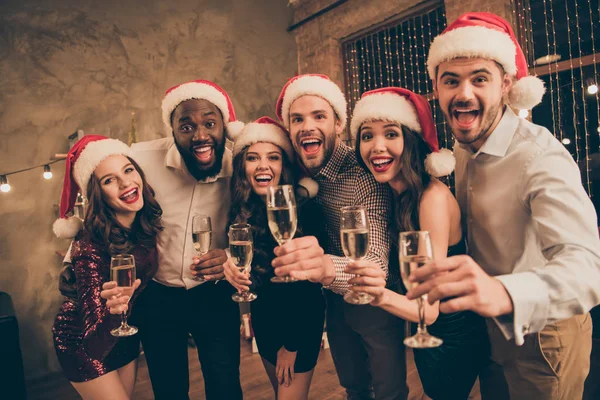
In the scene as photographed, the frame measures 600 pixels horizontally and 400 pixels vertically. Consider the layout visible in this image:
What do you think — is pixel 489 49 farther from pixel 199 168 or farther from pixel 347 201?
pixel 199 168

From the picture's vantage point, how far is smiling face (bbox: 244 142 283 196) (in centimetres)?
189

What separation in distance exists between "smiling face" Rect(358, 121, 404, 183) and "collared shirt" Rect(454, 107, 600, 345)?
24 centimetres

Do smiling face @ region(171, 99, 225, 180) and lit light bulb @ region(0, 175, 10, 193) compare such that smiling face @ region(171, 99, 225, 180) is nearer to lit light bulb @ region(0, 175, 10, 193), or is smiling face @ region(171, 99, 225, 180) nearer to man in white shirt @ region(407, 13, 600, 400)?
man in white shirt @ region(407, 13, 600, 400)

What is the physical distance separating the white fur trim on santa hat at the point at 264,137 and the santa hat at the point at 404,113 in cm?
40

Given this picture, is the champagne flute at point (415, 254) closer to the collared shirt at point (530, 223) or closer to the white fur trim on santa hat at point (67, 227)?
the collared shirt at point (530, 223)

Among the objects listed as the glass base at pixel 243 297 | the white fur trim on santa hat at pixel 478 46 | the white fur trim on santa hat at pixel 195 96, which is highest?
the white fur trim on santa hat at pixel 195 96

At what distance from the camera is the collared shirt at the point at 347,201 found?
5.18ft

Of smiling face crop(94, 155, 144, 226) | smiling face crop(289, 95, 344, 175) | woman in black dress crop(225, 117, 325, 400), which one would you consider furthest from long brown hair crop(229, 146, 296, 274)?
smiling face crop(94, 155, 144, 226)

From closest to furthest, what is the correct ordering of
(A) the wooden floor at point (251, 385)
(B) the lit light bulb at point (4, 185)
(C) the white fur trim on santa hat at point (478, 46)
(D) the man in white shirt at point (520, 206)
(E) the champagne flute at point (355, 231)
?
(D) the man in white shirt at point (520, 206), (E) the champagne flute at point (355, 231), (C) the white fur trim on santa hat at point (478, 46), (A) the wooden floor at point (251, 385), (B) the lit light bulb at point (4, 185)

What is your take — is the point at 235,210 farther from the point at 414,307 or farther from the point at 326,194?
the point at 414,307

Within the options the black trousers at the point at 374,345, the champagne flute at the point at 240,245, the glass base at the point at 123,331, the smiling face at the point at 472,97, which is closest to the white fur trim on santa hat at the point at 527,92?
the smiling face at the point at 472,97

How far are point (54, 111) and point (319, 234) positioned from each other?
3041mm

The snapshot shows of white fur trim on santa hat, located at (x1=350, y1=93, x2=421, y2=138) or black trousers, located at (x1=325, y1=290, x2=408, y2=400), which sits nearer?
white fur trim on santa hat, located at (x1=350, y1=93, x2=421, y2=138)

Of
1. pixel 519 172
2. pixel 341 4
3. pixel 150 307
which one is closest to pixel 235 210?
pixel 150 307
